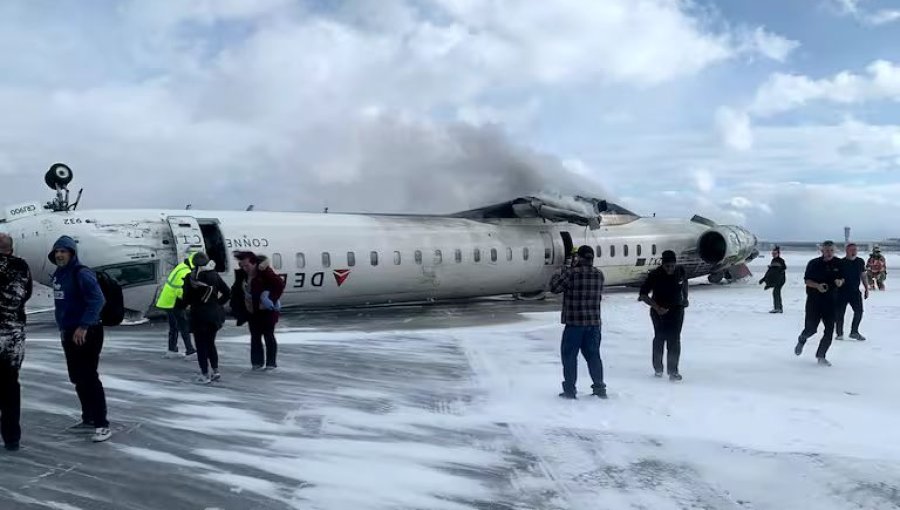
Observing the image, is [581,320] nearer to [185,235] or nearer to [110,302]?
[110,302]

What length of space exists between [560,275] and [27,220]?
12812mm

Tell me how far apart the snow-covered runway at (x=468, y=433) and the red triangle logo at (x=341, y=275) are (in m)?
5.46

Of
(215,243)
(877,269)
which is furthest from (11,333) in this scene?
(877,269)

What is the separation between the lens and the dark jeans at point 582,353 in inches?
305

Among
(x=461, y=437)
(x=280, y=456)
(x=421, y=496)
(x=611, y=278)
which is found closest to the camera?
(x=421, y=496)

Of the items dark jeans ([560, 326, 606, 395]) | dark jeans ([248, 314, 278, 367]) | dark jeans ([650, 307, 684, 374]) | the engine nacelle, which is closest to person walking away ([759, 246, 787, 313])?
the engine nacelle

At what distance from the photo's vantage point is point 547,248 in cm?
2072

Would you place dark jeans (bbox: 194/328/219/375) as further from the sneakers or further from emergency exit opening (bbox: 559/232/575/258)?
emergency exit opening (bbox: 559/232/575/258)

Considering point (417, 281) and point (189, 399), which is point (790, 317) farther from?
point (189, 399)

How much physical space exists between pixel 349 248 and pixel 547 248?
6.53 meters

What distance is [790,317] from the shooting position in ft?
50.7

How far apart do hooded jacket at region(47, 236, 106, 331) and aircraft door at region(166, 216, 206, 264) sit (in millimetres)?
9266

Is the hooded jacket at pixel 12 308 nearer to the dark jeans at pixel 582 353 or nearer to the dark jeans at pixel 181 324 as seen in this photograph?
the dark jeans at pixel 181 324

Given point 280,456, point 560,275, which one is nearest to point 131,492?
point 280,456
